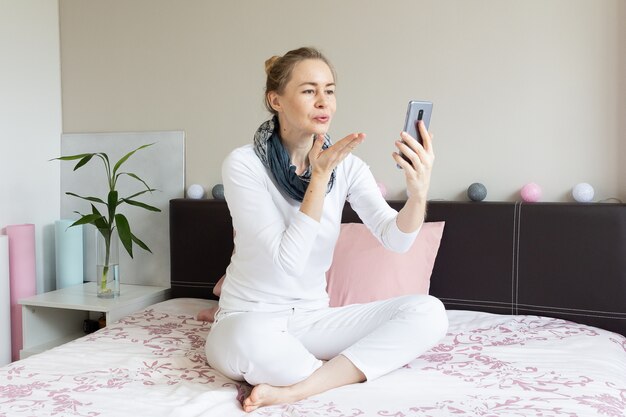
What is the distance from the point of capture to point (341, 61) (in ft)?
9.37

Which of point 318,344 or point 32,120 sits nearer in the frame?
point 318,344

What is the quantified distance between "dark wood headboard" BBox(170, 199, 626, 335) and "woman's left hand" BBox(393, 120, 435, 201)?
738 millimetres

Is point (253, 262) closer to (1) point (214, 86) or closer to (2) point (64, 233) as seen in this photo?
(1) point (214, 86)

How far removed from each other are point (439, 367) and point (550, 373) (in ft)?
0.95

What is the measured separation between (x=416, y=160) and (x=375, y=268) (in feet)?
2.25

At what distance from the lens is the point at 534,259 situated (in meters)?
2.47

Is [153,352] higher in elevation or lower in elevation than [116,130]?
lower

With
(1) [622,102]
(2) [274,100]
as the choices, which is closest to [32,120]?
(2) [274,100]

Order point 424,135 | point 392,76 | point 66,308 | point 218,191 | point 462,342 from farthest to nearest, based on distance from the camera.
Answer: point 218,191 < point 66,308 < point 392,76 < point 462,342 < point 424,135

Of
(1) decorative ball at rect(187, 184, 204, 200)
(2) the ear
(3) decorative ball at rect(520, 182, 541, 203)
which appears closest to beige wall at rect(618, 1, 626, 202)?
(3) decorative ball at rect(520, 182, 541, 203)

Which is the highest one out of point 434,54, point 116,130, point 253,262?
point 434,54

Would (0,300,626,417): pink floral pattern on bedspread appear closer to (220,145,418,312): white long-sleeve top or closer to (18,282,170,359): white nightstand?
(220,145,418,312): white long-sleeve top

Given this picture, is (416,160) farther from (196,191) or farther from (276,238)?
(196,191)

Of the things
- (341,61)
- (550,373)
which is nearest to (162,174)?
(341,61)
